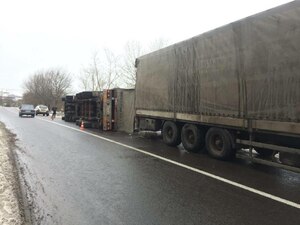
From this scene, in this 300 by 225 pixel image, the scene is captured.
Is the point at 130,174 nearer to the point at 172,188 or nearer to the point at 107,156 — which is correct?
the point at 172,188

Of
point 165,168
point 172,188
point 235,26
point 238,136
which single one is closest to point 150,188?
point 172,188

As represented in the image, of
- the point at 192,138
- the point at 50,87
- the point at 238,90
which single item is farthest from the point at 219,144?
the point at 50,87

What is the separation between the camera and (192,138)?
485 inches

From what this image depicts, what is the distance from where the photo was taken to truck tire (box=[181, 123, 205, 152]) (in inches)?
464

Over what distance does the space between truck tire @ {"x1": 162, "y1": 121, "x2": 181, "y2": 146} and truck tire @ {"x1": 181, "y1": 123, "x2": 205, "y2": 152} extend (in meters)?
0.53

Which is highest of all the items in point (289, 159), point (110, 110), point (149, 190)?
point (110, 110)

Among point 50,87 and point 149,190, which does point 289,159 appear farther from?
point 50,87

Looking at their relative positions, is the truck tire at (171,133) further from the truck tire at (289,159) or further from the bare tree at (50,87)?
the bare tree at (50,87)

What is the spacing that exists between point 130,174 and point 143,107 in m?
7.45

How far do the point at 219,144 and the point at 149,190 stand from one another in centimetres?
434

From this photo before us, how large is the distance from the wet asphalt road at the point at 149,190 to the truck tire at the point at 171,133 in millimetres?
1816

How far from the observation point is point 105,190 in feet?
23.2

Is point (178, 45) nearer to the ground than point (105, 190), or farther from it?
farther from it

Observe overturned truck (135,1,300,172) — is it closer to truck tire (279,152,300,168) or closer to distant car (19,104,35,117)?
truck tire (279,152,300,168)
